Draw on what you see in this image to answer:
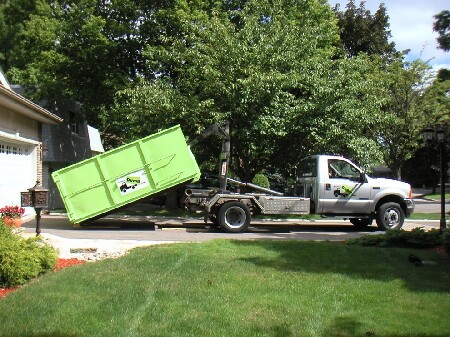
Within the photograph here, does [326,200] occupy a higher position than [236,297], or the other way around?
[326,200]

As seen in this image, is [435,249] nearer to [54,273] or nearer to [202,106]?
[54,273]

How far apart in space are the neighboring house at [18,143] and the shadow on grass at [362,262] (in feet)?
26.7

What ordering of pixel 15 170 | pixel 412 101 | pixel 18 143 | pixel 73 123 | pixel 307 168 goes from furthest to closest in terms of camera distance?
pixel 412 101 → pixel 73 123 → pixel 18 143 → pixel 15 170 → pixel 307 168

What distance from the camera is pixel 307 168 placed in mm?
16922

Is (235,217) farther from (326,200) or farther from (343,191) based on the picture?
(343,191)

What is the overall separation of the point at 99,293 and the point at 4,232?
2.61 metres

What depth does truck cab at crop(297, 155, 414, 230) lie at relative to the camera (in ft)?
52.3

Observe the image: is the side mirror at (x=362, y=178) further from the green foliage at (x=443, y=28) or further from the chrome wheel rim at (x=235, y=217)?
the green foliage at (x=443, y=28)

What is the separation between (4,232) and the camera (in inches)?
330

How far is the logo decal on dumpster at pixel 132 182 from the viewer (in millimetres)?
14282

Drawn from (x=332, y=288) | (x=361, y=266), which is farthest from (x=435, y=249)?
(x=332, y=288)

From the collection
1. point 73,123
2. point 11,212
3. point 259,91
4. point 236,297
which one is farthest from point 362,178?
point 73,123

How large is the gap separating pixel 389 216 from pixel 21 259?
37.7 ft

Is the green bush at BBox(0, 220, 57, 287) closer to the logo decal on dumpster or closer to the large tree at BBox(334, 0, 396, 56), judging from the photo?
the logo decal on dumpster
